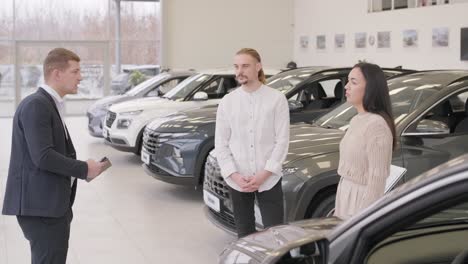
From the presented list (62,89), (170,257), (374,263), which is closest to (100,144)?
(170,257)

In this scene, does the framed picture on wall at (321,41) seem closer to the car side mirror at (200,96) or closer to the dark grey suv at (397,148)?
the car side mirror at (200,96)

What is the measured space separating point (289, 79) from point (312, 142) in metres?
3.07

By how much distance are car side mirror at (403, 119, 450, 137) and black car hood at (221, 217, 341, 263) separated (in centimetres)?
243

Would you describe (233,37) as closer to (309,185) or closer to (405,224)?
(309,185)

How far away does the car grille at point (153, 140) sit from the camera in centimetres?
802

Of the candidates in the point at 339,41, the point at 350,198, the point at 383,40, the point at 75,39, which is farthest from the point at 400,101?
the point at 75,39

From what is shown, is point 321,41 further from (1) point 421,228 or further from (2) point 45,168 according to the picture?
(1) point 421,228

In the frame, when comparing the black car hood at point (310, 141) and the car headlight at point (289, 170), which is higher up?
the black car hood at point (310, 141)

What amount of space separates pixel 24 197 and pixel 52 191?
0.15 m

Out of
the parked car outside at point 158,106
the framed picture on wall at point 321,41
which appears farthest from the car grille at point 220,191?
the framed picture on wall at point 321,41

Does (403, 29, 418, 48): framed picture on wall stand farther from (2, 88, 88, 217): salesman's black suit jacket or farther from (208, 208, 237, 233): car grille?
(2, 88, 88, 217): salesman's black suit jacket

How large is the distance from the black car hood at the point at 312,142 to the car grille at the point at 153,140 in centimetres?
243

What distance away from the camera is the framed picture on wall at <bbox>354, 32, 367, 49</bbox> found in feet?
52.5

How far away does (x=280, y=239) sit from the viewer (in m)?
2.62
